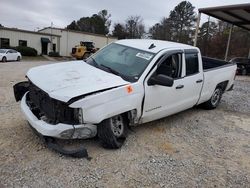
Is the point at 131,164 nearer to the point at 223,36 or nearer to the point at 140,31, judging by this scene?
the point at 223,36

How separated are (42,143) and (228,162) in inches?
116

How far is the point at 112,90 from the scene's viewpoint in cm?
408

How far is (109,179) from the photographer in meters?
3.57

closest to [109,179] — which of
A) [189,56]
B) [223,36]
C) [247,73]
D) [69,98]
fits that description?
[69,98]

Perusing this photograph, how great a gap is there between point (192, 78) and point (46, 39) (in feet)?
132

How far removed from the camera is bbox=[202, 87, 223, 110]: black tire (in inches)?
284

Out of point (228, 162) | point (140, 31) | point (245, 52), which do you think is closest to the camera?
point (228, 162)

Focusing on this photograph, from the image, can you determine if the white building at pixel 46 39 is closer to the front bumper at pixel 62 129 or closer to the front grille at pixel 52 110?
the front grille at pixel 52 110

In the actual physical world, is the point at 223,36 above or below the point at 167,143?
above

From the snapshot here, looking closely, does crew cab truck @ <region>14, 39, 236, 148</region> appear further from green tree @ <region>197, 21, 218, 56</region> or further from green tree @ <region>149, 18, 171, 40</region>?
green tree @ <region>149, 18, 171, 40</region>

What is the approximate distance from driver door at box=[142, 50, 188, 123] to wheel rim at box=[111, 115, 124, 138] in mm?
488

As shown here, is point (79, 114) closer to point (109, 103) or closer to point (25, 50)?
point (109, 103)

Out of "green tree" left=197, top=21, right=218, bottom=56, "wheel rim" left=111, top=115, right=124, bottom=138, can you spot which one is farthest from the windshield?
"green tree" left=197, top=21, right=218, bottom=56

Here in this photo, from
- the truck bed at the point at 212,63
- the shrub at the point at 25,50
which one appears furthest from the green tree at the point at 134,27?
the truck bed at the point at 212,63
